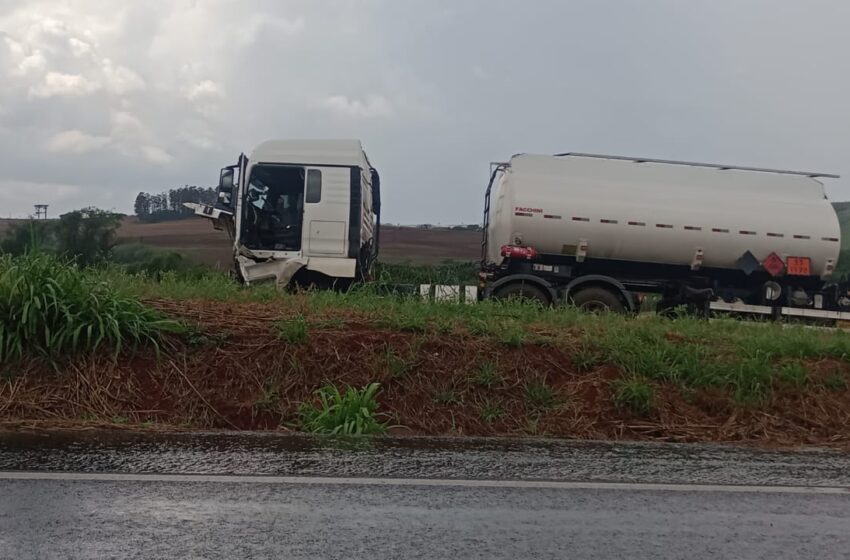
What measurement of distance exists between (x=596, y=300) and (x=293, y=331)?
265 inches

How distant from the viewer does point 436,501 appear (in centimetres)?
433

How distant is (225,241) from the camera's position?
13.6 meters

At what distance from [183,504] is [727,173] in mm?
11790

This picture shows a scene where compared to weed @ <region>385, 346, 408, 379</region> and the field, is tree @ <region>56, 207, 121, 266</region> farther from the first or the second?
weed @ <region>385, 346, 408, 379</region>

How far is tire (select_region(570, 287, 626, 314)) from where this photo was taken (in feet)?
42.4

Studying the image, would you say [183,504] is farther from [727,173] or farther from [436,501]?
[727,173]

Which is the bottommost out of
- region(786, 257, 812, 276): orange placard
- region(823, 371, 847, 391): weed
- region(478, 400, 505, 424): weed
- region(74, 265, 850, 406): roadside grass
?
region(478, 400, 505, 424): weed

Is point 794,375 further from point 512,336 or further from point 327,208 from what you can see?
point 327,208

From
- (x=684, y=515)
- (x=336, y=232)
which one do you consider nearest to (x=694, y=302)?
(x=336, y=232)

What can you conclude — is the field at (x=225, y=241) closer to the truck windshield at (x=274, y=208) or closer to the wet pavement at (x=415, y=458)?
the truck windshield at (x=274, y=208)

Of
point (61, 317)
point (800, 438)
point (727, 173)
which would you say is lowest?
point (800, 438)

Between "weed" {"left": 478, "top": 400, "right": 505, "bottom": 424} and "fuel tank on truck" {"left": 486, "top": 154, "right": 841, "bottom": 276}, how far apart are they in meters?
6.32

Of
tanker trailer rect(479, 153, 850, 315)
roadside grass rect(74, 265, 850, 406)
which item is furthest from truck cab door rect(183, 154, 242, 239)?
tanker trailer rect(479, 153, 850, 315)

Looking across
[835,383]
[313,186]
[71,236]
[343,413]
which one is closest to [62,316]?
[343,413]
